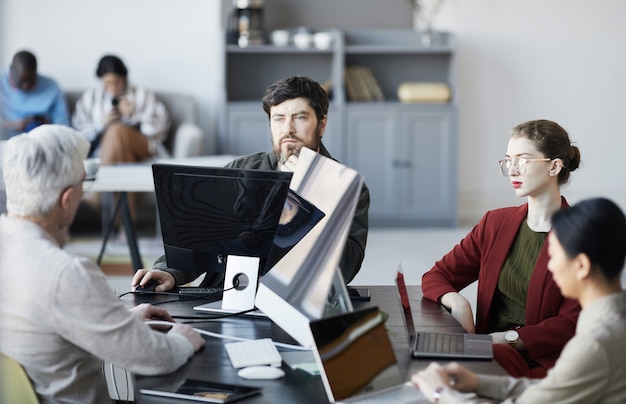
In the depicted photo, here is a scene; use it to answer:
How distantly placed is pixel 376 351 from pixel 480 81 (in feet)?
19.9

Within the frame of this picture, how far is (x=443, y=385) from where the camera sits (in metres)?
1.66

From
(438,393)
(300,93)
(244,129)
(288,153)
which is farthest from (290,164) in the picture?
(244,129)

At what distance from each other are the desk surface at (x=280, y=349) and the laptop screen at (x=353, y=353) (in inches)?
2.0

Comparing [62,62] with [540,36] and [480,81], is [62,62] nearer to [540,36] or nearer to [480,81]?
[480,81]

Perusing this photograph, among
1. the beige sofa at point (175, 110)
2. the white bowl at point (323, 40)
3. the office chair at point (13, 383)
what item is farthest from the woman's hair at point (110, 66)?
the office chair at point (13, 383)

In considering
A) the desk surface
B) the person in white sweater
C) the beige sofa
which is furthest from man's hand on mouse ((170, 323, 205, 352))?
the beige sofa

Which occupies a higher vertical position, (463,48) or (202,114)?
(463,48)

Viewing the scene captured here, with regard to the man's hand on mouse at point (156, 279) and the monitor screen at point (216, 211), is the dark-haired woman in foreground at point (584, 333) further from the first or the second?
the man's hand on mouse at point (156, 279)

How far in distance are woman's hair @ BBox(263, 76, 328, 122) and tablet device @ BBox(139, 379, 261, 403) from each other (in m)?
1.24

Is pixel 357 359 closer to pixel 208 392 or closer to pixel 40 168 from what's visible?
pixel 208 392

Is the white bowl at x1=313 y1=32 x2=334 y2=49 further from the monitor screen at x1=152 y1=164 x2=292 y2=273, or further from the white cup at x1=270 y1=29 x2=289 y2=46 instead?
the monitor screen at x1=152 y1=164 x2=292 y2=273

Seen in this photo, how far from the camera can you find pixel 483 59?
7.57 metres

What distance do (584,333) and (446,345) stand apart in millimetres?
461

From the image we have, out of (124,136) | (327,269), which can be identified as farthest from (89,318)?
(124,136)
